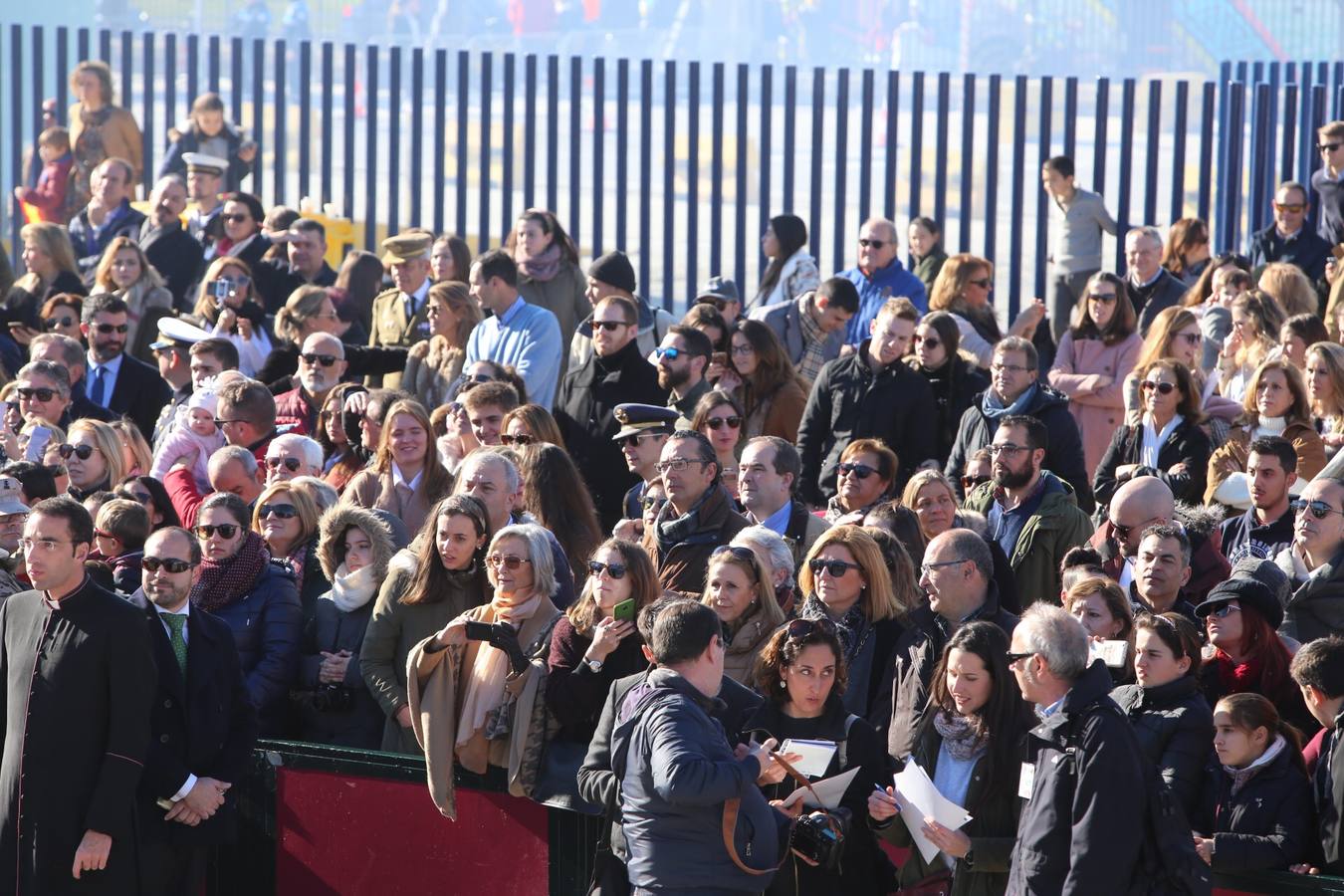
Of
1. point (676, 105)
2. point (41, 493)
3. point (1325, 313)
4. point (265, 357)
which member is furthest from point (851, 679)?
point (676, 105)

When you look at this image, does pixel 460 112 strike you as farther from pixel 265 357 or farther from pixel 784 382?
pixel 784 382

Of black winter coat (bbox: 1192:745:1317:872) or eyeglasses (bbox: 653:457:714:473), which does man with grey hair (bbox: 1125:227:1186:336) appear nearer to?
eyeglasses (bbox: 653:457:714:473)

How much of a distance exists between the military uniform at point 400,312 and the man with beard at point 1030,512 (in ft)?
16.3

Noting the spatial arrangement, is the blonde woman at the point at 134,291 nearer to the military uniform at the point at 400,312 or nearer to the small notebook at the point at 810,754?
the military uniform at the point at 400,312

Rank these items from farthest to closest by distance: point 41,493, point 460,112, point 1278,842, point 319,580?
point 460,112 < point 41,493 < point 319,580 < point 1278,842

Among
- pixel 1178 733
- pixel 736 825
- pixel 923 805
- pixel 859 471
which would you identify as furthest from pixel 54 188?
pixel 1178 733

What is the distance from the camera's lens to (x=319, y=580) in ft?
27.9

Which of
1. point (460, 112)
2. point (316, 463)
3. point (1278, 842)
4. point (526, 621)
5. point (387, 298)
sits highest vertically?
point (460, 112)

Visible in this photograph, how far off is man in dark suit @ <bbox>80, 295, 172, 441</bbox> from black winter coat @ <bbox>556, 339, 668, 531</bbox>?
Result: 9.55ft

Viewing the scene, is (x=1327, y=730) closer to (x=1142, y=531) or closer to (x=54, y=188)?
(x=1142, y=531)

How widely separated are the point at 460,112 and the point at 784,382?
279 inches

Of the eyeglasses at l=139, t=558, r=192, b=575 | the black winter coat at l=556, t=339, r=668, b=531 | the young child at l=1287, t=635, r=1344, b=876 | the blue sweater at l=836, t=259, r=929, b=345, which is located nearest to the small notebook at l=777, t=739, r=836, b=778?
the young child at l=1287, t=635, r=1344, b=876

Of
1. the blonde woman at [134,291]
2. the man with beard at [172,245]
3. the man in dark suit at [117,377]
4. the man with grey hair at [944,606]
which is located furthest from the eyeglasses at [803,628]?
the man with beard at [172,245]

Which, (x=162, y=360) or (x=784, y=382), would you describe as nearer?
(x=784, y=382)
